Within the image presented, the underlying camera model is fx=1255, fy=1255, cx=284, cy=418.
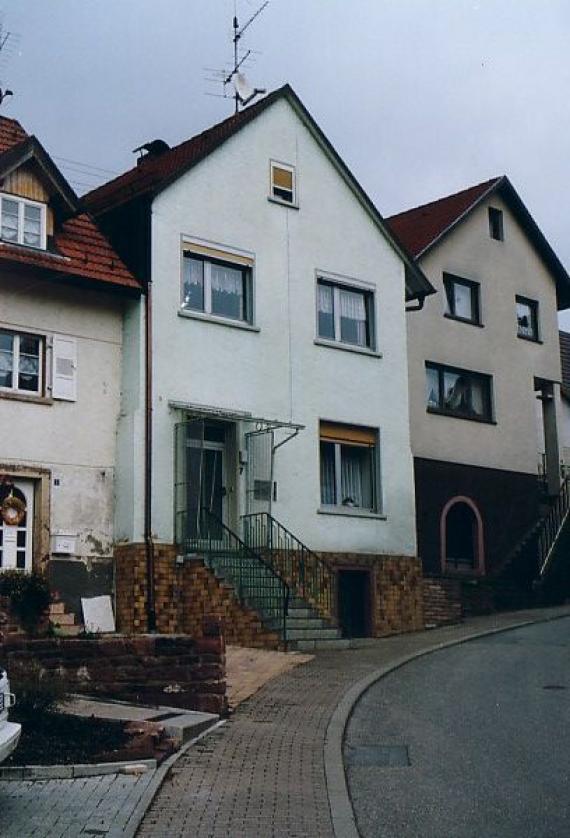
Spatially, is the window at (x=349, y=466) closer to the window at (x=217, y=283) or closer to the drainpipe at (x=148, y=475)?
the window at (x=217, y=283)

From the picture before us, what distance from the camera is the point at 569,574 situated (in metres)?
29.0

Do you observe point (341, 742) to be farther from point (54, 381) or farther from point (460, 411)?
point (460, 411)

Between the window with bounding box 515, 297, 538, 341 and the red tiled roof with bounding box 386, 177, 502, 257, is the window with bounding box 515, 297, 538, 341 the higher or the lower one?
the lower one

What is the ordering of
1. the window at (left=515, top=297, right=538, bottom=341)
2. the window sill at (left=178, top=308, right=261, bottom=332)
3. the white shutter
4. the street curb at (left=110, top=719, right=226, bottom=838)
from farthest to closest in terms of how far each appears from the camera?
the window at (left=515, top=297, right=538, bottom=341)
the window sill at (left=178, top=308, right=261, bottom=332)
the white shutter
the street curb at (left=110, top=719, right=226, bottom=838)

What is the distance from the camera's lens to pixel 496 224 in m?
30.8

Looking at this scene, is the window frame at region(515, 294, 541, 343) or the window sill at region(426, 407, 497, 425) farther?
the window frame at region(515, 294, 541, 343)

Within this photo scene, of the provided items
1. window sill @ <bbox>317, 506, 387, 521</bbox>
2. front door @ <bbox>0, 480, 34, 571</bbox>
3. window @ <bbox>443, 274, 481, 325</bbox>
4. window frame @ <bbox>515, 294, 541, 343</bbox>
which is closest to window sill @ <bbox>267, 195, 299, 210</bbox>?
window sill @ <bbox>317, 506, 387, 521</bbox>

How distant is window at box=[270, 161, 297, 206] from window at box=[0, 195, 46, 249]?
494 cm

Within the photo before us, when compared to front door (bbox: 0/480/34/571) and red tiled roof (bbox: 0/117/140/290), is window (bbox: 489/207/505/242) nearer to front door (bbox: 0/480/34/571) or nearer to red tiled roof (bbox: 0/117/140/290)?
red tiled roof (bbox: 0/117/140/290)

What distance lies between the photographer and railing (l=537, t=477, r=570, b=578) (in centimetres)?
2878

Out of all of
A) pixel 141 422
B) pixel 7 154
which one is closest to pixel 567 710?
pixel 141 422

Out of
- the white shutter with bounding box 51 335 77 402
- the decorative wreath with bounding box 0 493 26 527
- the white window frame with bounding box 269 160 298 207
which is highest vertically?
the white window frame with bounding box 269 160 298 207

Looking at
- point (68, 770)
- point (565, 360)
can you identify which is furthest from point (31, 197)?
point (565, 360)

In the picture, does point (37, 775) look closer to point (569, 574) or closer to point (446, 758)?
point (446, 758)
